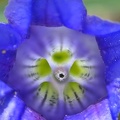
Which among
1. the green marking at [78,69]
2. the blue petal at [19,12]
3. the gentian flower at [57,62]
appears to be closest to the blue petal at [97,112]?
the gentian flower at [57,62]

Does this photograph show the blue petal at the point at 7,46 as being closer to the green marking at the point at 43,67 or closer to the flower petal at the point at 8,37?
the flower petal at the point at 8,37

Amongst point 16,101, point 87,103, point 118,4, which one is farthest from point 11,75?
point 118,4

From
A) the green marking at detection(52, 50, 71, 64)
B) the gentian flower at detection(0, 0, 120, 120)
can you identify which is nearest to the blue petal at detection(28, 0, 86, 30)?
the gentian flower at detection(0, 0, 120, 120)

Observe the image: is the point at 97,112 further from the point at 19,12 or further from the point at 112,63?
the point at 19,12

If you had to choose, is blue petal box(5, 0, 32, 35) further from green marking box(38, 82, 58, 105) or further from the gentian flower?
green marking box(38, 82, 58, 105)

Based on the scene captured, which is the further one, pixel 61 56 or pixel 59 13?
pixel 61 56

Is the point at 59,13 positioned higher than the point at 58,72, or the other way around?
the point at 59,13

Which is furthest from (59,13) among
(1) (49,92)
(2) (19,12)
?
(1) (49,92)
